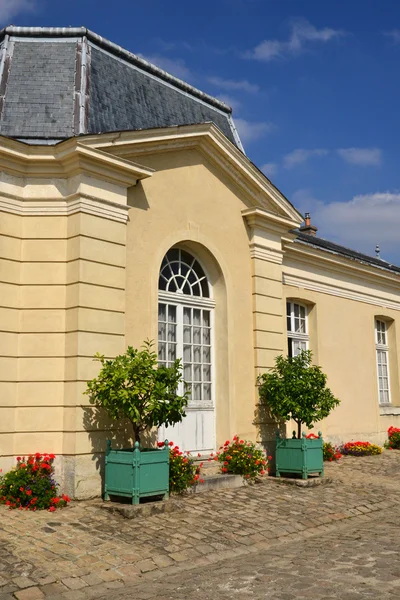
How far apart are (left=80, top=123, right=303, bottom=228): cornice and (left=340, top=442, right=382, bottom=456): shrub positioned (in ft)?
16.2

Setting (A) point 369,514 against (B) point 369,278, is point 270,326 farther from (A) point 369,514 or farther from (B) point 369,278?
(B) point 369,278

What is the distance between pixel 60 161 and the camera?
829cm

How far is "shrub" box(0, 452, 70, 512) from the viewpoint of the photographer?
23.4ft

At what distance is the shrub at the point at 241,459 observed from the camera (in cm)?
923

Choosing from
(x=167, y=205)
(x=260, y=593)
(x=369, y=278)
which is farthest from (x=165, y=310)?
(x=369, y=278)

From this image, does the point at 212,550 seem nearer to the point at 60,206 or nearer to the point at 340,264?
the point at 60,206

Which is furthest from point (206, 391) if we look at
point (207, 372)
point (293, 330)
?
point (293, 330)

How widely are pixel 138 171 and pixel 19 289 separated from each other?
2.28 meters

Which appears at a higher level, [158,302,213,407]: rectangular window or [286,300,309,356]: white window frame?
[286,300,309,356]: white window frame

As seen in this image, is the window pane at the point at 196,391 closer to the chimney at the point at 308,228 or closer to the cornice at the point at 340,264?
the cornice at the point at 340,264

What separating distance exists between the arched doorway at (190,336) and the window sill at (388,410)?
6.42 m

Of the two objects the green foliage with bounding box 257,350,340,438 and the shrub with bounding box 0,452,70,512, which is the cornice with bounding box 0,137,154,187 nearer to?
the shrub with bounding box 0,452,70,512

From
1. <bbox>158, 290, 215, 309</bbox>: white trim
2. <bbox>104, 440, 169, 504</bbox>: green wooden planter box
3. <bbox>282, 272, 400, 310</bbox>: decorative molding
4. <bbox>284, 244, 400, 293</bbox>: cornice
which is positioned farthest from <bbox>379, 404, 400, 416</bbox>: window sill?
<bbox>104, 440, 169, 504</bbox>: green wooden planter box

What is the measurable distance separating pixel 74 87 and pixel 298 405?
573cm
